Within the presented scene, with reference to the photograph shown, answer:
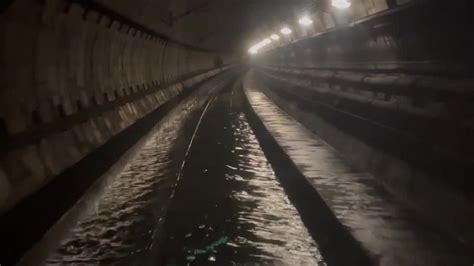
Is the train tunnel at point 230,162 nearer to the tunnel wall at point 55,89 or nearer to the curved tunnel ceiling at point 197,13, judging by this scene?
the tunnel wall at point 55,89

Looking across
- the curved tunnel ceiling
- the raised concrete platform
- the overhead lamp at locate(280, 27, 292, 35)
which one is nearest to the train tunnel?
the raised concrete platform

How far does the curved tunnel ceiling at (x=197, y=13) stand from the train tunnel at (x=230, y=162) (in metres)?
0.59

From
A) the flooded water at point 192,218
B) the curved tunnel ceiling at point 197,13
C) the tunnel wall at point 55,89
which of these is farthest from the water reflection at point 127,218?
the curved tunnel ceiling at point 197,13

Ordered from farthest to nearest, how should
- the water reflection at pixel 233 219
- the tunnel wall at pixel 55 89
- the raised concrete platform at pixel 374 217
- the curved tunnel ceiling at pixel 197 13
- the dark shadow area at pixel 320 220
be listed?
the curved tunnel ceiling at pixel 197 13
the tunnel wall at pixel 55 89
the water reflection at pixel 233 219
the dark shadow area at pixel 320 220
the raised concrete platform at pixel 374 217

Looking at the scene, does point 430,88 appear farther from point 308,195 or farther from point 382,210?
point 382,210

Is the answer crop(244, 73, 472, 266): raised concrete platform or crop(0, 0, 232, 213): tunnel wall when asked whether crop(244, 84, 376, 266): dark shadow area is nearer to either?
crop(244, 73, 472, 266): raised concrete platform

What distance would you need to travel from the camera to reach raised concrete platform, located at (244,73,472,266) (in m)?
5.17

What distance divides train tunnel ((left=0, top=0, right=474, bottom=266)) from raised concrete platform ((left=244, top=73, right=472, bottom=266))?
0.02m

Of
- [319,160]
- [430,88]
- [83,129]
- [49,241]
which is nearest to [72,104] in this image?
[83,129]

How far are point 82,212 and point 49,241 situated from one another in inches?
60.1

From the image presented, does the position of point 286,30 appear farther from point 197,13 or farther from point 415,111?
point 415,111

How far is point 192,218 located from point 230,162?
4.40 metres

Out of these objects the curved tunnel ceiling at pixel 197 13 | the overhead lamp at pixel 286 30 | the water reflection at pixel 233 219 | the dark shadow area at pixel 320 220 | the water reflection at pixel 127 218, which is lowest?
the dark shadow area at pixel 320 220

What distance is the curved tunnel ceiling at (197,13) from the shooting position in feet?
60.0
